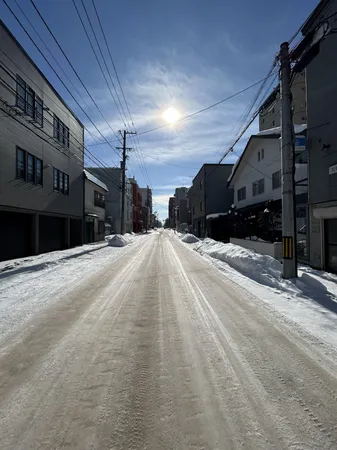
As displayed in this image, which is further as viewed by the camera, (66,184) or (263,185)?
(263,185)

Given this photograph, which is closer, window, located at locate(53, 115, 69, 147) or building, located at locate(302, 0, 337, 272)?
building, located at locate(302, 0, 337, 272)

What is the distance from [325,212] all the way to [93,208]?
25255 millimetres

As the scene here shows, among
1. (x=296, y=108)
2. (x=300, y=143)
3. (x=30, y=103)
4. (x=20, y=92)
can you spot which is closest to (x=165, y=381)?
(x=300, y=143)

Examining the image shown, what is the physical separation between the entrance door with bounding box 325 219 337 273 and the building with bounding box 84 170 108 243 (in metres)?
22.3

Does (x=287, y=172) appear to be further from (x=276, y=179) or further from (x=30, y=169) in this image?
(x=30, y=169)

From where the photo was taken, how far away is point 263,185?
83.9 ft

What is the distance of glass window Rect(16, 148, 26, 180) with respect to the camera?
52.7ft

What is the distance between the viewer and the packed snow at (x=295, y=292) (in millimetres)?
5527

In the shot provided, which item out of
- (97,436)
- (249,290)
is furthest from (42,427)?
(249,290)

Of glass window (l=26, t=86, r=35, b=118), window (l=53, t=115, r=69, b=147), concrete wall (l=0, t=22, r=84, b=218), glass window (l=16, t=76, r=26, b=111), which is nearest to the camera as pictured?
concrete wall (l=0, t=22, r=84, b=218)

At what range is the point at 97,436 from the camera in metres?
2.54

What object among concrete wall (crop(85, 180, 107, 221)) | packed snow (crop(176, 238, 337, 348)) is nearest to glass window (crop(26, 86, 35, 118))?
concrete wall (crop(85, 180, 107, 221))

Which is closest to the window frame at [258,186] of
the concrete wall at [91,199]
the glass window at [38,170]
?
the concrete wall at [91,199]

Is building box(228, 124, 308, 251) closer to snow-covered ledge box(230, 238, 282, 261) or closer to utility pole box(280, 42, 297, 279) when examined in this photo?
snow-covered ledge box(230, 238, 282, 261)
